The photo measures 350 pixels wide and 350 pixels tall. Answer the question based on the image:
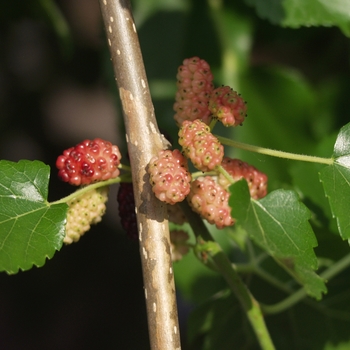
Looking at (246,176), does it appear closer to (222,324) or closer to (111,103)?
(222,324)

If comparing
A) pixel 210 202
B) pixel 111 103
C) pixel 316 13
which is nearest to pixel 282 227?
pixel 210 202

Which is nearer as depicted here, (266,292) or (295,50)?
(266,292)

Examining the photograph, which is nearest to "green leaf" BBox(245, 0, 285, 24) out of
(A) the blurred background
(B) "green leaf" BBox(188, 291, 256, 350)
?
(A) the blurred background

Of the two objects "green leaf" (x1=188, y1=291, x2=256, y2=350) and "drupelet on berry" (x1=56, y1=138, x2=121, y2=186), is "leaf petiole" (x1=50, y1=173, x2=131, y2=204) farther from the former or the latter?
"green leaf" (x1=188, y1=291, x2=256, y2=350)

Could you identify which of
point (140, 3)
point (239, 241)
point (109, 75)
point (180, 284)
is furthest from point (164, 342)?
point (140, 3)

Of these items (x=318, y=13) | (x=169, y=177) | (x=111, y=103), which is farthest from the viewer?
(x=111, y=103)

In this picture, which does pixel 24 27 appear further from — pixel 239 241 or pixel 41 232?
pixel 41 232
